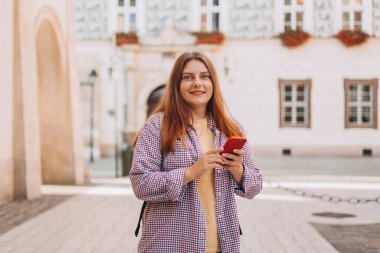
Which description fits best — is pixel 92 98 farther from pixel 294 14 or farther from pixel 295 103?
pixel 294 14

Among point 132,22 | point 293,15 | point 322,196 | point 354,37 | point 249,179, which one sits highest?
point 293,15

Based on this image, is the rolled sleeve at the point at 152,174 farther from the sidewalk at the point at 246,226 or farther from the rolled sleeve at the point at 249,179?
the sidewalk at the point at 246,226

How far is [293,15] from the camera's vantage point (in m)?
25.0

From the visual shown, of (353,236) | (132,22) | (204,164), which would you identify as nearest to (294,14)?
(132,22)

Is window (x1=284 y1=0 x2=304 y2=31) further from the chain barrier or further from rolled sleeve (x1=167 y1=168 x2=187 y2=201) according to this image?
rolled sleeve (x1=167 y1=168 x2=187 y2=201)

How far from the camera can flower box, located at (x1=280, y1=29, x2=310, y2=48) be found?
81.6 feet

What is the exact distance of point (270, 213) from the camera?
9523 millimetres

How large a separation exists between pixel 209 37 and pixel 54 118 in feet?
37.9

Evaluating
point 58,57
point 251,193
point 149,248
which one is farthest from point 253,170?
point 58,57

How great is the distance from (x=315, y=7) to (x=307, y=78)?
2.68 metres

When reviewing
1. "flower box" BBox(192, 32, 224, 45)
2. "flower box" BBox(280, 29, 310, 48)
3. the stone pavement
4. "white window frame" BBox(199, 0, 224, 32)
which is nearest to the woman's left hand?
the stone pavement

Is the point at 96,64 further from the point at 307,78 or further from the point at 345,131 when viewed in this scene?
the point at 345,131

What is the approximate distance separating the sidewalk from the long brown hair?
3902 millimetres

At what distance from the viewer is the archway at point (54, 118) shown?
1404 centimetres
